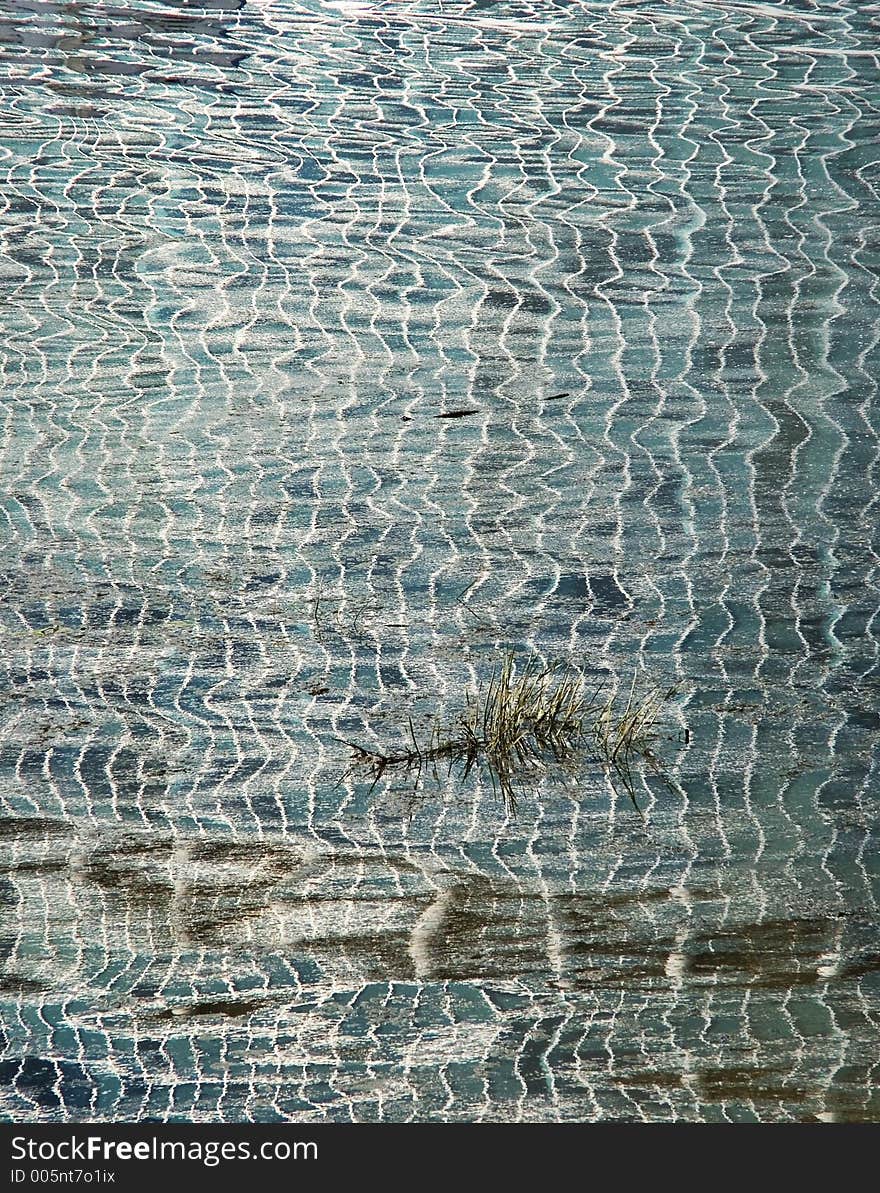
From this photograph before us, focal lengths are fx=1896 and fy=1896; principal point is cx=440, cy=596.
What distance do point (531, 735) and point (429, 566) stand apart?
2.30 ft

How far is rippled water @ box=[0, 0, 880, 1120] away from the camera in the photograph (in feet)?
7.82

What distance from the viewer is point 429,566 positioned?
3723 millimetres

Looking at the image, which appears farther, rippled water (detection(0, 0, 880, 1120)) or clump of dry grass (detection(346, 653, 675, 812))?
clump of dry grass (detection(346, 653, 675, 812))

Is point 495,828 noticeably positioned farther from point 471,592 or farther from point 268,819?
point 471,592

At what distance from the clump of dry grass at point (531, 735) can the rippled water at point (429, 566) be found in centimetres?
5

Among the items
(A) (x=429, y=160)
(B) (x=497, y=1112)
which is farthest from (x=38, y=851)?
(A) (x=429, y=160)

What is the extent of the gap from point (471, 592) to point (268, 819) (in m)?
0.86

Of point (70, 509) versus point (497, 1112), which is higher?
point (497, 1112)

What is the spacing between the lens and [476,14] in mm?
7672

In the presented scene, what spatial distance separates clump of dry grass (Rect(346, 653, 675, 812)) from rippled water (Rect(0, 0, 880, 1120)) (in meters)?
0.05

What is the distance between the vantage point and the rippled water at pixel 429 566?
238 cm

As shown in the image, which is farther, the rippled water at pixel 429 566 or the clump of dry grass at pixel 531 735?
the clump of dry grass at pixel 531 735

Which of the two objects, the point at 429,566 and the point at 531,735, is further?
the point at 429,566

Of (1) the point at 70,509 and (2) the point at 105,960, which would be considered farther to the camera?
(1) the point at 70,509
